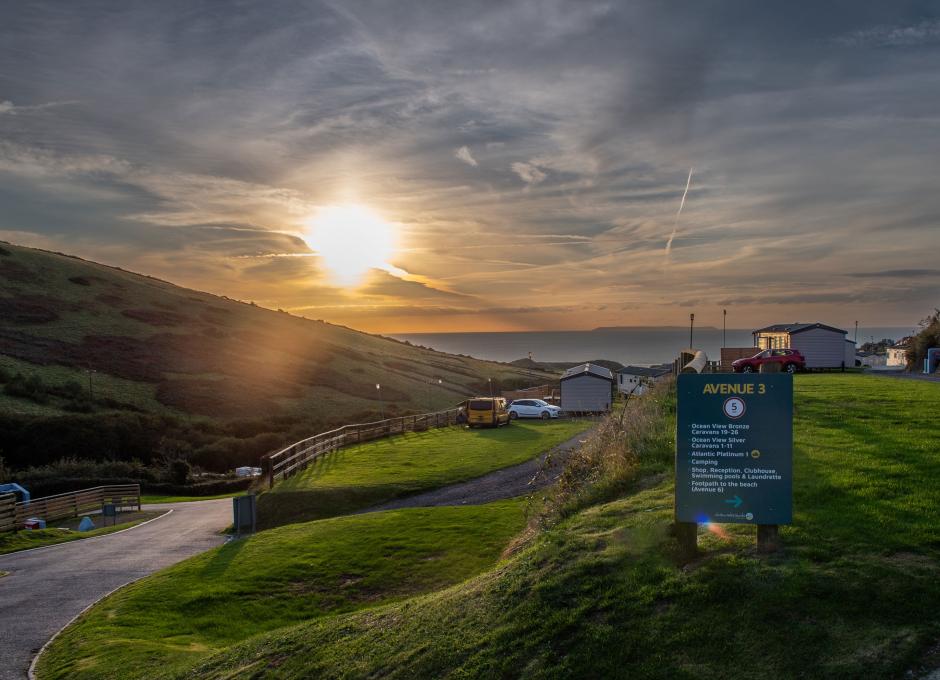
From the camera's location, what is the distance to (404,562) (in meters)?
15.8

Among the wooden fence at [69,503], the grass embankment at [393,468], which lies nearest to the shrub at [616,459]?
the grass embankment at [393,468]

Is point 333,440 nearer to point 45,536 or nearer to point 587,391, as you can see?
point 45,536

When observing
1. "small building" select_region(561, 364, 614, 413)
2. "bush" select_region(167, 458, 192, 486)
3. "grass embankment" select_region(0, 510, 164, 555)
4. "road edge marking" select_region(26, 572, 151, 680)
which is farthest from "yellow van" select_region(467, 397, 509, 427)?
"road edge marking" select_region(26, 572, 151, 680)

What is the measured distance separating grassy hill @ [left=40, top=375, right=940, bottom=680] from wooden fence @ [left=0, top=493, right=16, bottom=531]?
58.0ft

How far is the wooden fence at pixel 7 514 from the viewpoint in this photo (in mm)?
26766

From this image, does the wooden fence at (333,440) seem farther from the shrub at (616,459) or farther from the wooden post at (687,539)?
the wooden post at (687,539)

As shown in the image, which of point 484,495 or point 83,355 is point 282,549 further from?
point 83,355

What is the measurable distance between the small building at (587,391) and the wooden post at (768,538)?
48.2m

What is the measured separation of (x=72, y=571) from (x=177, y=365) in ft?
187

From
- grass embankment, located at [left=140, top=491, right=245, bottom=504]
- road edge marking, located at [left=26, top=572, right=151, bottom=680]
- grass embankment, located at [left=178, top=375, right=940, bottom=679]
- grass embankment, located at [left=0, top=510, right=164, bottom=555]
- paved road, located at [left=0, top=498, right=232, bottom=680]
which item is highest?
grass embankment, located at [left=178, top=375, right=940, bottom=679]

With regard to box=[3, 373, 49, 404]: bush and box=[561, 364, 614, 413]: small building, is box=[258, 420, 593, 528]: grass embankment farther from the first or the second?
box=[3, 373, 49, 404]: bush

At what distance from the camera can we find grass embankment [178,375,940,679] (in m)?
6.63

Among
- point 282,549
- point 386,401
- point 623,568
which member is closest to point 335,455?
point 282,549

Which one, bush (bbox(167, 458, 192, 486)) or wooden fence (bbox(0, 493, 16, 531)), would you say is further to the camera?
bush (bbox(167, 458, 192, 486))
